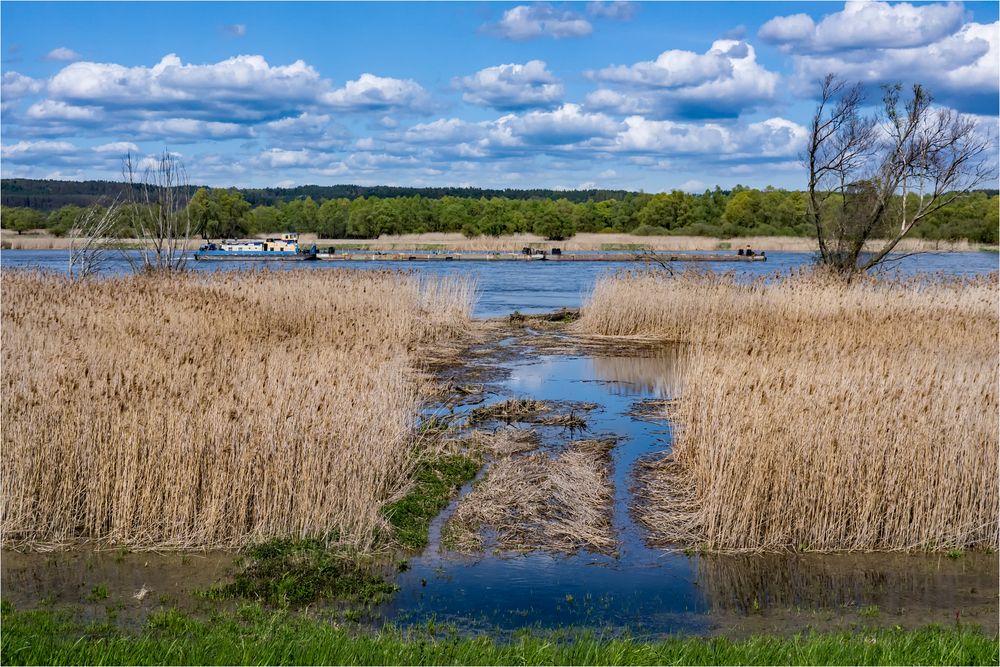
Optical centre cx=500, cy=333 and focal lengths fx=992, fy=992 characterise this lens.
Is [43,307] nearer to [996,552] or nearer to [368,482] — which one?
[368,482]

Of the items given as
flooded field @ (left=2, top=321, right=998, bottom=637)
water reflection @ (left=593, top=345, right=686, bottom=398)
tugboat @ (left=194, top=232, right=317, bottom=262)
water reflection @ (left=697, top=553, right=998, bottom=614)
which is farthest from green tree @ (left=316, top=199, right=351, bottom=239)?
water reflection @ (left=697, top=553, right=998, bottom=614)

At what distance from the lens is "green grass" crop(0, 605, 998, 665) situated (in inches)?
243

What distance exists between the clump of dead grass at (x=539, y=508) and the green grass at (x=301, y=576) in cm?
122

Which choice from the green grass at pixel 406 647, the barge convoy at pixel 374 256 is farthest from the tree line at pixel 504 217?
the green grass at pixel 406 647

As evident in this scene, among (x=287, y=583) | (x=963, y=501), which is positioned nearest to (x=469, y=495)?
(x=287, y=583)

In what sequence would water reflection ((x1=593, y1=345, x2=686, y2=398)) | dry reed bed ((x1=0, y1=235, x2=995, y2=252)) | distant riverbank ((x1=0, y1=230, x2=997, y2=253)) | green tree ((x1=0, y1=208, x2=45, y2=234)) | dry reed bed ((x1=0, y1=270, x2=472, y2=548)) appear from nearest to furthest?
dry reed bed ((x1=0, y1=270, x2=472, y2=548))
water reflection ((x1=593, y1=345, x2=686, y2=398))
distant riverbank ((x1=0, y1=230, x2=997, y2=253))
dry reed bed ((x1=0, y1=235, x2=995, y2=252))
green tree ((x1=0, y1=208, x2=45, y2=234))

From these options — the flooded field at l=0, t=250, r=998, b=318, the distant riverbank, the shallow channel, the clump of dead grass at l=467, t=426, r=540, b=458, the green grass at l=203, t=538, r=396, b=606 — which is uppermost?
the distant riverbank

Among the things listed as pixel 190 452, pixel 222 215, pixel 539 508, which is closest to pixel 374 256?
pixel 222 215

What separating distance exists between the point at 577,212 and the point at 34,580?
125576mm

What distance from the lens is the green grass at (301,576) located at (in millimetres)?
7969

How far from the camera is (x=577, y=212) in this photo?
132 meters

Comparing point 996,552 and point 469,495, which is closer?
point 996,552

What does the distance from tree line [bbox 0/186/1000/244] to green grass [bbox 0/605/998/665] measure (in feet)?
322

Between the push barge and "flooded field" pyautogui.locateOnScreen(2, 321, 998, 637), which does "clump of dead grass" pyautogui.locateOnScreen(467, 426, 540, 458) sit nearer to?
"flooded field" pyautogui.locateOnScreen(2, 321, 998, 637)
